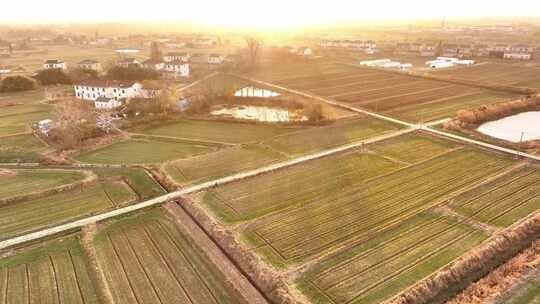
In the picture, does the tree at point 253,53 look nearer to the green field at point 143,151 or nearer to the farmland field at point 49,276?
the green field at point 143,151

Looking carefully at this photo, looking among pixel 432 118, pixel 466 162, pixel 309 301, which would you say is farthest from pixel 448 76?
pixel 309 301

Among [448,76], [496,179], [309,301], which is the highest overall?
[448,76]

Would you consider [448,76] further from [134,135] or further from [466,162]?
[134,135]

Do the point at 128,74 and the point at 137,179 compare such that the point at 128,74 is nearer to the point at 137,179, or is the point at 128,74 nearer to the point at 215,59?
the point at 215,59

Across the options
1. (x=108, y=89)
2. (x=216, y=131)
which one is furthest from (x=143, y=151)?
(x=108, y=89)

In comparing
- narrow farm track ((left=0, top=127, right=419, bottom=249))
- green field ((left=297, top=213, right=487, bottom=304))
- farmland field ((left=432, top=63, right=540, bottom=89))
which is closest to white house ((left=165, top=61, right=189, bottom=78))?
farmland field ((left=432, top=63, right=540, bottom=89))
